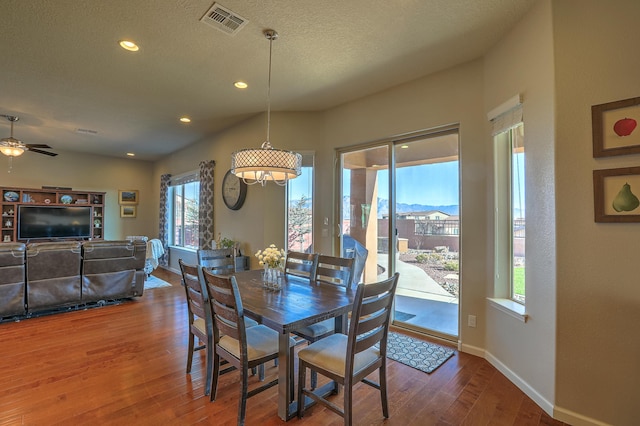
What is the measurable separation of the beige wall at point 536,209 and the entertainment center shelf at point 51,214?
28.6 ft

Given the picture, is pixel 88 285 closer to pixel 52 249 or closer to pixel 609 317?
pixel 52 249

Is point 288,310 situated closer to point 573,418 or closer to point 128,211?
point 573,418

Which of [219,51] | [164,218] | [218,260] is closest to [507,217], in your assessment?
[218,260]

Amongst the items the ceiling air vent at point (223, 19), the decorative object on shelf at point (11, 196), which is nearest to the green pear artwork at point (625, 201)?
the ceiling air vent at point (223, 19)

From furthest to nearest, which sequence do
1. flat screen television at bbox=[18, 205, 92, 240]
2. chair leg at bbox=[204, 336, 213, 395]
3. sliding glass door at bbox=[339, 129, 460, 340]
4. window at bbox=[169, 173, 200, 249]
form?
window at bbox=[169, 173, 200, 249] < flat screen television at bbox=[18, 205, 92, 240] < sliding glass door at bbox=[339, 129, 460, 340] < chair leg at bbox=[204, 336, 213, 395]

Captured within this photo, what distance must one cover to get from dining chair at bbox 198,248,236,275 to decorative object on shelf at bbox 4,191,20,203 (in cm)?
640

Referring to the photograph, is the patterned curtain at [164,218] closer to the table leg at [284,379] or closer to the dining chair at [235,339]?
the dining chair at [235,339]

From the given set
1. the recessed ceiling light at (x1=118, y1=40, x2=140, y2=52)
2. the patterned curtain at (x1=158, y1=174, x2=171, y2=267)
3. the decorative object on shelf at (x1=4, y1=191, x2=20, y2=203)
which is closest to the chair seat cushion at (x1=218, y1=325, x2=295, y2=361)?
the recessed ceiling light at (x1=118, y1=40, x2=140, y2=52)

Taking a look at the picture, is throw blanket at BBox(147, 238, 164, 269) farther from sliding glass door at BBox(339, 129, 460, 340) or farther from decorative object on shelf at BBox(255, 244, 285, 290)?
decorative object on shelf at BBox(255, 244, 285, 290)

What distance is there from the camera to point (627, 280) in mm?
1820

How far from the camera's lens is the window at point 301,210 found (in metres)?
4.42

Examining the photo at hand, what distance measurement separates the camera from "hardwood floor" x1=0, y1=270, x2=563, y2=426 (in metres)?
1.99

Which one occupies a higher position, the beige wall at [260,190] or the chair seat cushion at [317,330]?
the beige wall at [260,190]

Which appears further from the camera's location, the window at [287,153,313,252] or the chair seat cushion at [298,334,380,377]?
the window at [287,153,313,252]
